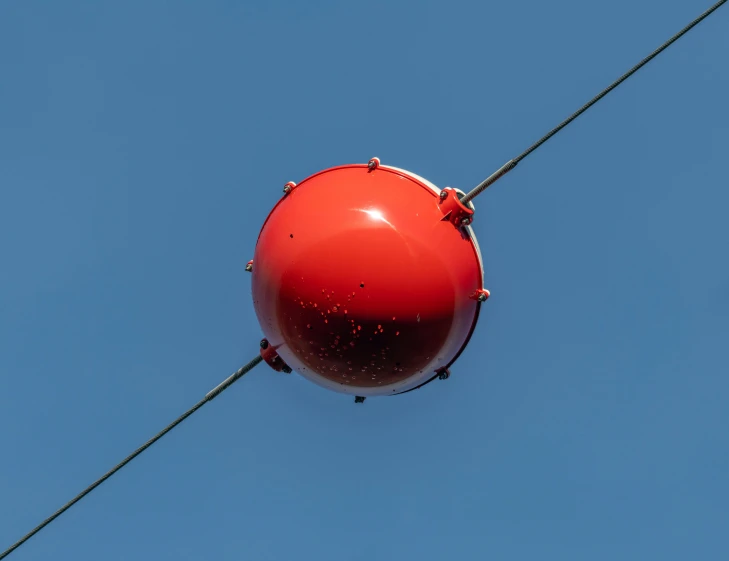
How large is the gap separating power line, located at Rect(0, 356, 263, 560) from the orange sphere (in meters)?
0.74

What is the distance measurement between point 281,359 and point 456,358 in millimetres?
2355

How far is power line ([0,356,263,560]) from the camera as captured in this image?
→ 1588cm

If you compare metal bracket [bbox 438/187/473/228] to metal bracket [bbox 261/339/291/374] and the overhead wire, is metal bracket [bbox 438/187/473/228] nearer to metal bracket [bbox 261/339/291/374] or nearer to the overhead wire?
the overhead wire

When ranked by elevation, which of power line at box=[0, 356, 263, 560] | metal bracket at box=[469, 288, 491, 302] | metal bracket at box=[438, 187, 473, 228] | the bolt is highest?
metal bracket at box=[438, 187, 473, 228]

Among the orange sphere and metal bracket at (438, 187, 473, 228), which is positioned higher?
metal bracket at (438, 187, 473, 228)

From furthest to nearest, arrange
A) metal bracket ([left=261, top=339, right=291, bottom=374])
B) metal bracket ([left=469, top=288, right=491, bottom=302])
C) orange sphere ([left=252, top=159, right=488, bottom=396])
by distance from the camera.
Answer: metal bracket ([left=261, top=339, right=291, bottom=374])
metal bracket ([left=469, top=288, right=491, bottom=302])
orange sphere ([left=252, top=159, right=488, bottom=396])

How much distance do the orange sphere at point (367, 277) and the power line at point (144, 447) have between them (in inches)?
29.2

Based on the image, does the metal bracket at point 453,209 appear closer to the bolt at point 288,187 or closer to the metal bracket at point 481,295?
the metal bracket at point 481,295

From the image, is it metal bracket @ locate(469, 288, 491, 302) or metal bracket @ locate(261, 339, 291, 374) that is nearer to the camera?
metal bracket @ locate(469, 288, 491, 302)

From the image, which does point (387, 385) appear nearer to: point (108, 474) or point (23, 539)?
point (108, 474)

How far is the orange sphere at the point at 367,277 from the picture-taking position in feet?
49.2

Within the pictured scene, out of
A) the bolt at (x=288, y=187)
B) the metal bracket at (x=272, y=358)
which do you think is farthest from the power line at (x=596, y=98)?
the metal bracket at (x=272, y=358)

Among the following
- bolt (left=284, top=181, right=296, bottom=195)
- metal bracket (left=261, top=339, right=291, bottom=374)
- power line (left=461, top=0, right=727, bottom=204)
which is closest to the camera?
power line (left=461, top=0, right=727, bottom=204)

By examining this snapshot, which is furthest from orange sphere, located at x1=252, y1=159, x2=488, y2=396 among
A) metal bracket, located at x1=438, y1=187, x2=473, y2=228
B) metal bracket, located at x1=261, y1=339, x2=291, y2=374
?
metal bracket, located at x1=261, y1=339, x2=291, y2=374
